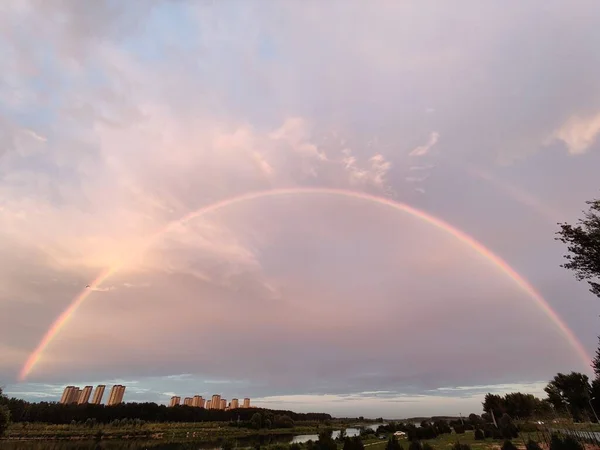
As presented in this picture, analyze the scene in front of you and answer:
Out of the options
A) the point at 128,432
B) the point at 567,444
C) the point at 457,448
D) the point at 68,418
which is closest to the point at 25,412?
the point at 68,418

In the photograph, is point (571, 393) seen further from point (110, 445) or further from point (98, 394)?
point (98, 394)

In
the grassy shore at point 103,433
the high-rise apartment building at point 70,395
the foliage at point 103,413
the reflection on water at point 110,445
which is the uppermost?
the high-rise apartment building at point 70,395

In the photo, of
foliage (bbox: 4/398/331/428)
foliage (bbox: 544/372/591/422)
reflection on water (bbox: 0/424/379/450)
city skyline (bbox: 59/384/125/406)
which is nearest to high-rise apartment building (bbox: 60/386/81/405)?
city skyline (bbox: 59/384/125/406)

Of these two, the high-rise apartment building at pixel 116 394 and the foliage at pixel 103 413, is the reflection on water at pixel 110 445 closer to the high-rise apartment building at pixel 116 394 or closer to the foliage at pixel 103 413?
the foliage at pixel 103 413

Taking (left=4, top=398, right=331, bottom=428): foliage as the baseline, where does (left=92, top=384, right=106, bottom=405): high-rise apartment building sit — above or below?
above

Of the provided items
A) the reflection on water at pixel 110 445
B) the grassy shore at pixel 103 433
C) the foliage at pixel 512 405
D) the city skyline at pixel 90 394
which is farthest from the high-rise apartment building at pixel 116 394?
the foliage at pixel 512 405

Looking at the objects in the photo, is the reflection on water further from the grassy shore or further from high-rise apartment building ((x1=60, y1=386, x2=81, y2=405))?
high-rise apartment building ((x1=60, y1=386, x2=81, y2=405))
